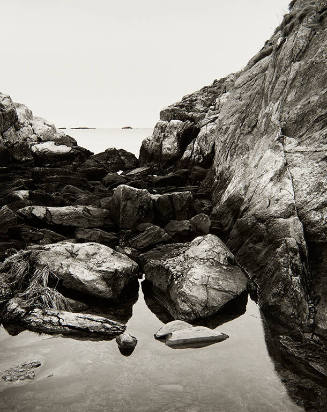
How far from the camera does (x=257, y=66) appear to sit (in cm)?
2061

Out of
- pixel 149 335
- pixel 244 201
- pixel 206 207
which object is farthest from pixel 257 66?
pixel 149 335

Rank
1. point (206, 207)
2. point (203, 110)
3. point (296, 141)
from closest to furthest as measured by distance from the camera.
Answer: point (296, 141), point (206, 207), point (203, 110)

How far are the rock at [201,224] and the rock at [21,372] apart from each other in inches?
324

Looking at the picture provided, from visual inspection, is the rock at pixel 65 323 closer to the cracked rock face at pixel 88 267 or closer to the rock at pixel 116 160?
the cracked rock face at pixel 88 267

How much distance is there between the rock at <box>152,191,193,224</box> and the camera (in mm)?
15523

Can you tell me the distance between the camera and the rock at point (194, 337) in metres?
7.71

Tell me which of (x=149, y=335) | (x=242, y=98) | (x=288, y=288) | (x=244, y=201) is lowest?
(x=149, y=335)

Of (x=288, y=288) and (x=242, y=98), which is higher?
(x=242, y=98)

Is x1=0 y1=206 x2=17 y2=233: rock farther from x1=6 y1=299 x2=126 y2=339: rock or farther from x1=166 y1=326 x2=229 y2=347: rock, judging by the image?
x1=166 y1=326 x2=229 y2=347: rock

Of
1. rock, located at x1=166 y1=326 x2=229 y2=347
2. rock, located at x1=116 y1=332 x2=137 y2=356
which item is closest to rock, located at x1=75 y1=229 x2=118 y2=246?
rock, located at x1=116 y1=332 x2=137 y2=356

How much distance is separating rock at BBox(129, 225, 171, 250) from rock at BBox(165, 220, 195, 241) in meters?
0.55

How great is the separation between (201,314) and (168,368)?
6.64 feet

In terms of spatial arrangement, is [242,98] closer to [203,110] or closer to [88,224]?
[88,224]

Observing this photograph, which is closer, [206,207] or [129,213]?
[129,213]
